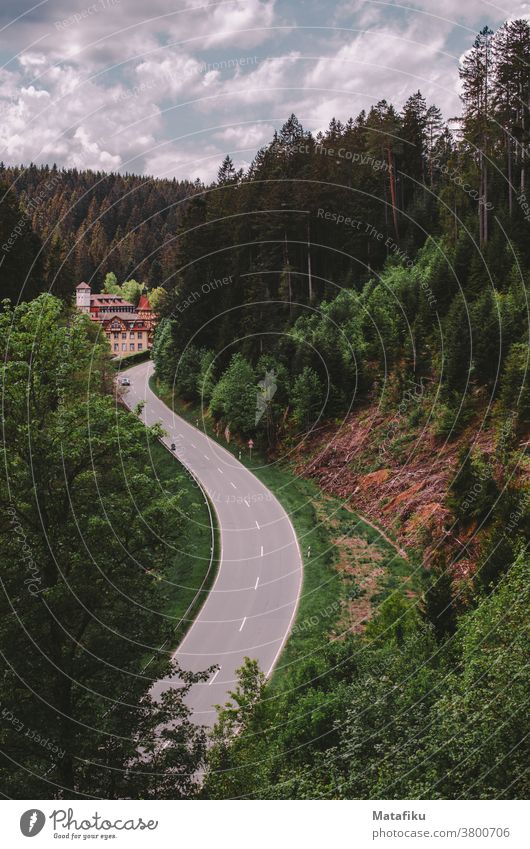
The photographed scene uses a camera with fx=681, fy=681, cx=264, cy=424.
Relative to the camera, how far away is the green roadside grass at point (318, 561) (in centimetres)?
2284

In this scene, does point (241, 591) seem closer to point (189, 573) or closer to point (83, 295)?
point (189, 573)

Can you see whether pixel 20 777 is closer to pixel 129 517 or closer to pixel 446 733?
pixel 129 517

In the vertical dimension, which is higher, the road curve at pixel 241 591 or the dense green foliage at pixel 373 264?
the dense green foliage at pixel 373 264

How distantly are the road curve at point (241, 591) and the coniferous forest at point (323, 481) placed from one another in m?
1.33

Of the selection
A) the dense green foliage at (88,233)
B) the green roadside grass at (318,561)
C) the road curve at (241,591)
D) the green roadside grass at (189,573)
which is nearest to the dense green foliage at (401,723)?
the green roadside grass at (318,561)

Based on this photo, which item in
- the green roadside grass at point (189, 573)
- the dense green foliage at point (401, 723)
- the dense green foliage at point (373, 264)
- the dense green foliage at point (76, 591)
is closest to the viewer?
the dense green foliage at point (401, 723)

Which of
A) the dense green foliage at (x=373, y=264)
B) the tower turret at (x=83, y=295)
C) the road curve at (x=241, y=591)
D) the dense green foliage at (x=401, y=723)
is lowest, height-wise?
the dense green foliage at (x=401, y=723)

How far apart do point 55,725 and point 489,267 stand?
3508 cm

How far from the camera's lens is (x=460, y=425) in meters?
33.1

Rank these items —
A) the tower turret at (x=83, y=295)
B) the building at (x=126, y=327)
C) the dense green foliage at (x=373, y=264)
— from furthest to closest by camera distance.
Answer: the tower turret at (x=83, y=295) < the building at (x=126, y=327) < the dense green foliage at (x=373, y=264)

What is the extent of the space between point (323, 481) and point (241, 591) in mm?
14307

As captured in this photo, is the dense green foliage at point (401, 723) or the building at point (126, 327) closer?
the dense green foliage at point (401, 723)

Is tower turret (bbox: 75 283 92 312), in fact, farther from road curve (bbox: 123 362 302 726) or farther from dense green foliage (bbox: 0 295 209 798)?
dense green foliage (bbox: 0 295 209 798)

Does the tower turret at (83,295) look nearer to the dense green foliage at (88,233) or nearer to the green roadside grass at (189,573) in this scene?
the dense green foliage at (88,233)
